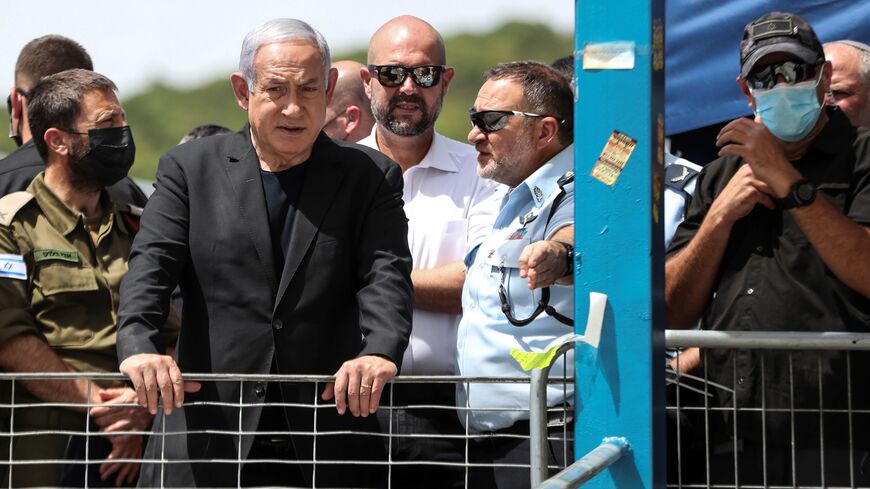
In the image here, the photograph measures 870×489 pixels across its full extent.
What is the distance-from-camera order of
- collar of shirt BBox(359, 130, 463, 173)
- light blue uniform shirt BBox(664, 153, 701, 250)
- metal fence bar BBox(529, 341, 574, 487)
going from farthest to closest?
collar of shirt BBox(359, 130, 463, 173) < light blue uniform shirt BBox(664, 153, 701, 250) < metal fence bar BBox(529, 341, 574, 487)

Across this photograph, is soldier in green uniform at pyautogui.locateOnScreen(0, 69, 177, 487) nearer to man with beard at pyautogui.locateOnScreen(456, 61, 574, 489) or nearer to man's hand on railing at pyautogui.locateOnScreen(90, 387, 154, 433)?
man's hand on railing at pyautogui.locateOnScreen(90, 387, 154, 433)

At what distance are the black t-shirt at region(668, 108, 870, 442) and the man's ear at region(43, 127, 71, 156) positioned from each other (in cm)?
218

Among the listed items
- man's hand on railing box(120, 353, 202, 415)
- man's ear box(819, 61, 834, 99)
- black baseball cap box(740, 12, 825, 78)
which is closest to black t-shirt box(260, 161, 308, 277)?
man's hand on railing box(120, 353, 202, 415)

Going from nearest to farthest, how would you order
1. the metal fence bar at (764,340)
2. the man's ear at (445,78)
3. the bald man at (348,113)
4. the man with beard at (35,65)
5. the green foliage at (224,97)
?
1. the metal fence bar at (764,340)
2. the man's ear at (445,78)
3. the man with beard at (35,65)
4. the bald man at (348,113)
5. the green foliage at (224,97)

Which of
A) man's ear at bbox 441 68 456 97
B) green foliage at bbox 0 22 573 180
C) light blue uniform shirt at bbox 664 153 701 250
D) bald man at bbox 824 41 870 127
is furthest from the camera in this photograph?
green foliage at bbox 0 22 573 180

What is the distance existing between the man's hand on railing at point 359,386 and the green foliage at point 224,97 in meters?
10.5

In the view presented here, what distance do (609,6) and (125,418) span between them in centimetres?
209

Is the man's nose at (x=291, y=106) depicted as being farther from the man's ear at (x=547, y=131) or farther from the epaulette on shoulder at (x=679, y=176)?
the epaulette on shoulder at (x=679, y=176)

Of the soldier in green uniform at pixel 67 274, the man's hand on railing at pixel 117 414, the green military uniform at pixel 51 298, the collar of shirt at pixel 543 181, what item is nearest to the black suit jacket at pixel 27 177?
the soldier in green uniform at pixel 67 274

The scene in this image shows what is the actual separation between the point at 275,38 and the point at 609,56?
1.10 meters

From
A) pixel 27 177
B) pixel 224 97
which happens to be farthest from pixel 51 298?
pixel 224 97

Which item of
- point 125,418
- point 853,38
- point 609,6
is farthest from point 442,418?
point 853,38

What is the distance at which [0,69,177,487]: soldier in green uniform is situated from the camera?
3.77 m

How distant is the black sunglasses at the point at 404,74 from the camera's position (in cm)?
448
